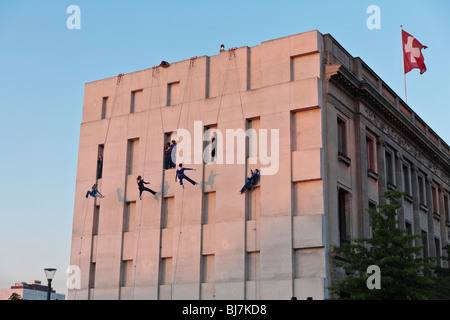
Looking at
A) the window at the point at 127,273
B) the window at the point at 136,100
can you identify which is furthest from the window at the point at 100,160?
the window at the point at 127,273

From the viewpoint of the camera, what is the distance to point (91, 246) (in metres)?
40.1

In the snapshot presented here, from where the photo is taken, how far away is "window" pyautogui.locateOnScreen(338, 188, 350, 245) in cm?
3625

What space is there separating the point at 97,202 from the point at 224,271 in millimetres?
10076

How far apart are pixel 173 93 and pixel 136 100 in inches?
106

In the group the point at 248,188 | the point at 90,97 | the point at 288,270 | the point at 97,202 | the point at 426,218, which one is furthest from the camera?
the point at 426,218

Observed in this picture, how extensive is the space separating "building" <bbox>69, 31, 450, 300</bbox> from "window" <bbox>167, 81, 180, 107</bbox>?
0.07m

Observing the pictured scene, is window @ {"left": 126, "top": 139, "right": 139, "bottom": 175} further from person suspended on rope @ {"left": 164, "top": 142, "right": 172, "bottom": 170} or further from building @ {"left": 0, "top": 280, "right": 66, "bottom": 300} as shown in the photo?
building @ {"left": 0, "top": 280, "right": 66, "bottom": 300}

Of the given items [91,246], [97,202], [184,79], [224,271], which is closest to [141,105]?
[184,79]

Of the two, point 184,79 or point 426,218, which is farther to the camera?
point 426,218

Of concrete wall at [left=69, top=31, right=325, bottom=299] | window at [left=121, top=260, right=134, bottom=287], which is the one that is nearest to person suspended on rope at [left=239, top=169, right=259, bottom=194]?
concrete wall at [left=69, top=31, right=325, bottom=299]

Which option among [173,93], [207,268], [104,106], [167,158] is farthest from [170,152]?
[207,268]

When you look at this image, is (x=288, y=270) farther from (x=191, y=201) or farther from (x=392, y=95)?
(x=392, y=95)

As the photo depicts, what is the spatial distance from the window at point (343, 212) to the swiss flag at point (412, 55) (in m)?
14.1

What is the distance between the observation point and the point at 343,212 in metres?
36.7
